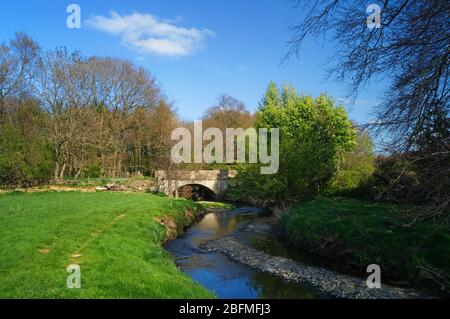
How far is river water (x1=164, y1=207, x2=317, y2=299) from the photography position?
Result: 41.1 feet

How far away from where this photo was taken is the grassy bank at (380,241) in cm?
1296

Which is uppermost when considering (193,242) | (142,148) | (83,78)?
(83,78)

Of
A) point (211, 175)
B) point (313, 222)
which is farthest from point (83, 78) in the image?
point (313, 222)

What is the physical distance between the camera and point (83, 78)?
129ft

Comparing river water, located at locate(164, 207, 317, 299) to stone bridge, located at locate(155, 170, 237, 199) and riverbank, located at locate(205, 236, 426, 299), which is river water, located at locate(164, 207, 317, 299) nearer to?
riverbank, located at locate(205, 236, 426, 299)

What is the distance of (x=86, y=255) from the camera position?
1191 cm

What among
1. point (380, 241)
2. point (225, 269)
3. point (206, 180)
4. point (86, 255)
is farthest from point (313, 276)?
point (206, 180)

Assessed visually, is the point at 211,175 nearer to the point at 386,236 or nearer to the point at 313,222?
the point at 313,222

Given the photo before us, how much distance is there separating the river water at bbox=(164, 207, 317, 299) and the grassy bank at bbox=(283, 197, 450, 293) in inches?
93.7

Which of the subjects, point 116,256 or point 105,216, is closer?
point 116,256

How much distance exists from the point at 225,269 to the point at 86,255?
5910 mm

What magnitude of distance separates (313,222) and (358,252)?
4.91 m
